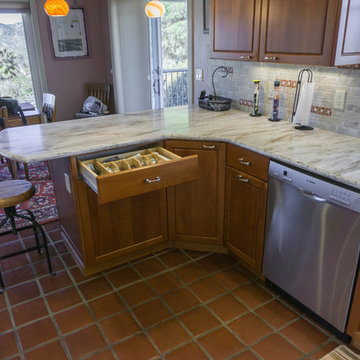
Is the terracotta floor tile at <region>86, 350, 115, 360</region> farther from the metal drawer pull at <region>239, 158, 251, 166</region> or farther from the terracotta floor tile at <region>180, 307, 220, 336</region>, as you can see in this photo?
the metal drawer pull at <region>239, 158, 251, 166</region>

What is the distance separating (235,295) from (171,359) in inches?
23.8

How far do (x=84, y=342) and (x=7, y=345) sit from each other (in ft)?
1.29

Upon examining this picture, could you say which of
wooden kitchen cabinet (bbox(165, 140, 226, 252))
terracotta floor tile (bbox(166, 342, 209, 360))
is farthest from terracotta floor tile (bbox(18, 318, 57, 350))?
wooden kitchen cabinet (bbox(165, 140, 226, 252))

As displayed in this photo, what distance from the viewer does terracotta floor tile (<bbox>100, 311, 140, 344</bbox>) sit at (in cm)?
190

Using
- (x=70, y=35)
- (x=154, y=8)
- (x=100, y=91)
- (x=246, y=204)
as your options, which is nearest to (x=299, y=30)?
(x=246, y=204)

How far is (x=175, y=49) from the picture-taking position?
5.22 m

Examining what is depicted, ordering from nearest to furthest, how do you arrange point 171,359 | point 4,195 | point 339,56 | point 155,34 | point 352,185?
point 352,185 < point 171,359 < point 339,56 < point 4,195 < point 155,34

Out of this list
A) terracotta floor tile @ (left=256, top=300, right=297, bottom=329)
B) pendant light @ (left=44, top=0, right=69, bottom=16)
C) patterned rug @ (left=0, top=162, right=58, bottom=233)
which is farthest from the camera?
patterned rug @ (left=0, top=162, right=58, bottom=233)

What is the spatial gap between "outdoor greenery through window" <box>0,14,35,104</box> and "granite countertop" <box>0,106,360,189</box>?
3.10 metres

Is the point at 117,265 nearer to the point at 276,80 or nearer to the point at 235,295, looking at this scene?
the point at 235,295

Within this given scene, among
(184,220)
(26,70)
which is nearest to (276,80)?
(184,220)

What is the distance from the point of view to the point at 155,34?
14.8 feet

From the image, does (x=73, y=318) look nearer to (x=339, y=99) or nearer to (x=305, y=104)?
(x=305, y=104)

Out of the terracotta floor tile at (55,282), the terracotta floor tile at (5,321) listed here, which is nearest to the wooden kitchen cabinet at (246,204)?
the terracotta floor tile at (55,282)
